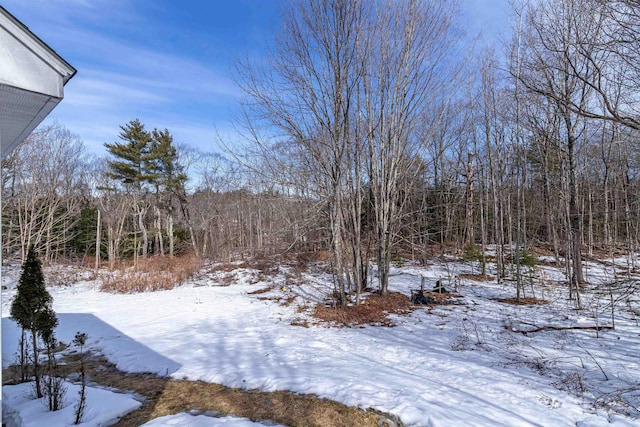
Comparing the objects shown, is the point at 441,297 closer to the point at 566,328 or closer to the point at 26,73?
the point at 566,328

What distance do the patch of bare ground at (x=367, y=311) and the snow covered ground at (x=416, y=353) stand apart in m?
0.33

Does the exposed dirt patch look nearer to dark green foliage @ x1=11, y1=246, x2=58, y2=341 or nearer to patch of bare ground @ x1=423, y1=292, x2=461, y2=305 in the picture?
patch of bare ground @ x1=423, y1=292, x2=461, y2=305

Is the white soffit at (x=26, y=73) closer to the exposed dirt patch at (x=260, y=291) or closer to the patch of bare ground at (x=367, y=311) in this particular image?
the patch of bare ground at (x=367, y=311)

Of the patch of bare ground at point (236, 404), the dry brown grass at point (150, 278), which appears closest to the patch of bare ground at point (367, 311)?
the patch of bare ground at point (236, 404)

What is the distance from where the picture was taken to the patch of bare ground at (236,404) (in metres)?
3.62

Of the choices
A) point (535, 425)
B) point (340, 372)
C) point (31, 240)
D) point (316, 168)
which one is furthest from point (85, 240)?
point (535, 425)

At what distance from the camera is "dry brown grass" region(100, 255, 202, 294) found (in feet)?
40.2

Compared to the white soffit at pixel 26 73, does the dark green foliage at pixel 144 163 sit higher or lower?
higher

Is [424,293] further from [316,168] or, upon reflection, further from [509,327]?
[316,168]

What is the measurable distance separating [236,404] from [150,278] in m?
10.5

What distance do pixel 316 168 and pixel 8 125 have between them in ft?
21.6

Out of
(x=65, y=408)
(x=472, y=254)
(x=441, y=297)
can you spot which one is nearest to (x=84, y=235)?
(x=65, y=408)

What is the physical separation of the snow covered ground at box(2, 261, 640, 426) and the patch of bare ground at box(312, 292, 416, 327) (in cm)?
33

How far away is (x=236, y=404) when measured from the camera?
398cm
